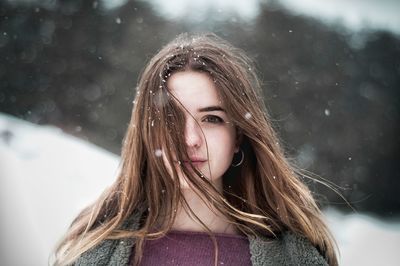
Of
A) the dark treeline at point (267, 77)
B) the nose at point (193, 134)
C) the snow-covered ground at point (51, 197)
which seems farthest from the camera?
the dark treeline at point (267, 77)

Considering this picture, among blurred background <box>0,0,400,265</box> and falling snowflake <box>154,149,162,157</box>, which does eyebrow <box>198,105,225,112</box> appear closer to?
falling snowflake <box>154,149,162,157</box>

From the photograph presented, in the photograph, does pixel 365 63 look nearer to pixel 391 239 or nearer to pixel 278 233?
pixel 391 239

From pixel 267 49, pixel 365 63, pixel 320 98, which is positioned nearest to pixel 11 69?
pixel 267 49

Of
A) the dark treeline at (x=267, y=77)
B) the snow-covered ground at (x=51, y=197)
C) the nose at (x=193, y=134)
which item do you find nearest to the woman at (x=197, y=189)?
the nose at (x=193, y=134)

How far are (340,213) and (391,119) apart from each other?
0.92 m

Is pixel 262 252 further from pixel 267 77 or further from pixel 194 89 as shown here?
pixel 267 77

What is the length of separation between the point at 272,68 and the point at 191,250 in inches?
99.7

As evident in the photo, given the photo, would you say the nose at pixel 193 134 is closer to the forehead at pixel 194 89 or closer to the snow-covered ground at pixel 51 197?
the forehead at pixel 194 89

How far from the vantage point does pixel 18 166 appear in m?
3.69

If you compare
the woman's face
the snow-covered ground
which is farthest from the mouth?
the snow-covered ground

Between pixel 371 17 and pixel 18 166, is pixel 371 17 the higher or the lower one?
the higher one

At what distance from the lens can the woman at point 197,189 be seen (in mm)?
1634

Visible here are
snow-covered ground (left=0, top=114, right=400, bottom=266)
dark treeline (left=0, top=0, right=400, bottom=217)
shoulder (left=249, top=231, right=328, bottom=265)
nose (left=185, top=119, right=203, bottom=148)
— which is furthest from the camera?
dark treeline (left=0, top=0, right=400, bottom=217)

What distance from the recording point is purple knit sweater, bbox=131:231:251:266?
169 cm
